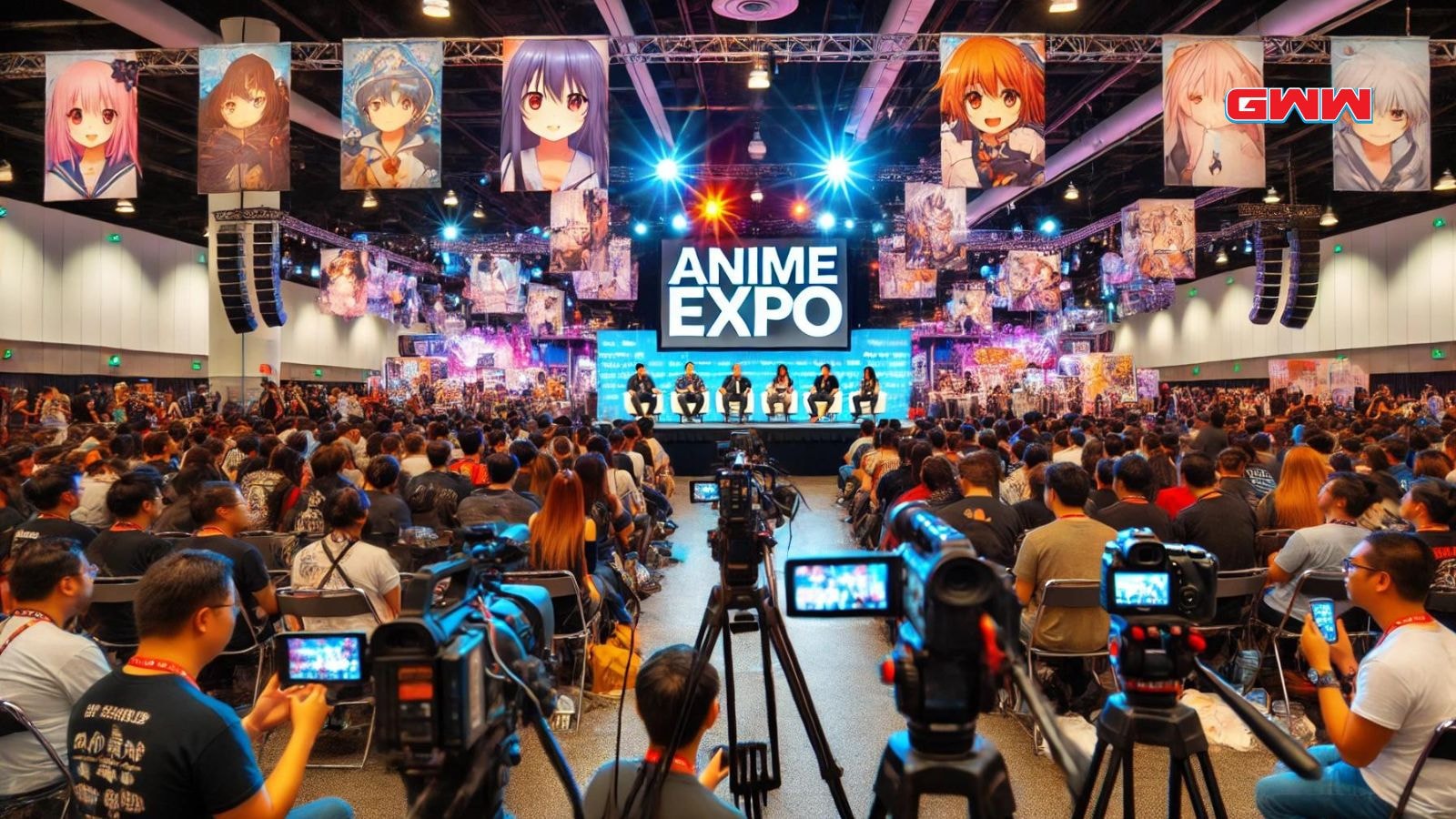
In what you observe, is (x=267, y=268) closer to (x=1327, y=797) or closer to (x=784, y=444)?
(x=784, y=444)

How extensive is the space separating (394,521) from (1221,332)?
86.9 ft

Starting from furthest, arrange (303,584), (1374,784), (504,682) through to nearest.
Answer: (303,584), (1374,784), (504,682)

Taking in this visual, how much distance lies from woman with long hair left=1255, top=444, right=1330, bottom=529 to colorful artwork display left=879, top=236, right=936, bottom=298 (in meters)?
12.1

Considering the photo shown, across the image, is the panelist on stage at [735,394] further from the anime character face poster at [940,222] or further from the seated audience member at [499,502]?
the seated audience member at [499,502]

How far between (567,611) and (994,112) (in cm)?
644

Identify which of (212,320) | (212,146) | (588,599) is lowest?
(588,599)

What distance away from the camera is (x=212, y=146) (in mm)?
8742

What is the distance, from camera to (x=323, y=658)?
62.6 inches

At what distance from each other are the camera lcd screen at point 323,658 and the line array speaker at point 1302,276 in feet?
42.6

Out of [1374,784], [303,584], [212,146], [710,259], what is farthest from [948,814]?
[710,259]

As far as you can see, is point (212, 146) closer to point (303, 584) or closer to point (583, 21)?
point (583, 21)

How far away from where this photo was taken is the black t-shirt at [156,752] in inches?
69.1

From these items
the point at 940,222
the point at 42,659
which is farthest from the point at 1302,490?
the point at 940,222

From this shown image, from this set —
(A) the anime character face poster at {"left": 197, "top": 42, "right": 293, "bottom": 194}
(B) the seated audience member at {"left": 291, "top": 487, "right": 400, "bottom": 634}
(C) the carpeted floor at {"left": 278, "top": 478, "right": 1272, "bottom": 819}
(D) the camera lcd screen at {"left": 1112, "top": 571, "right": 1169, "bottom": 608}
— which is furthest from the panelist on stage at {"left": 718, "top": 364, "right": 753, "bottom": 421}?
(D) the camera lcd screen at {"left": 1112, "top": 571, "right": 1169, "bottom": 608}
